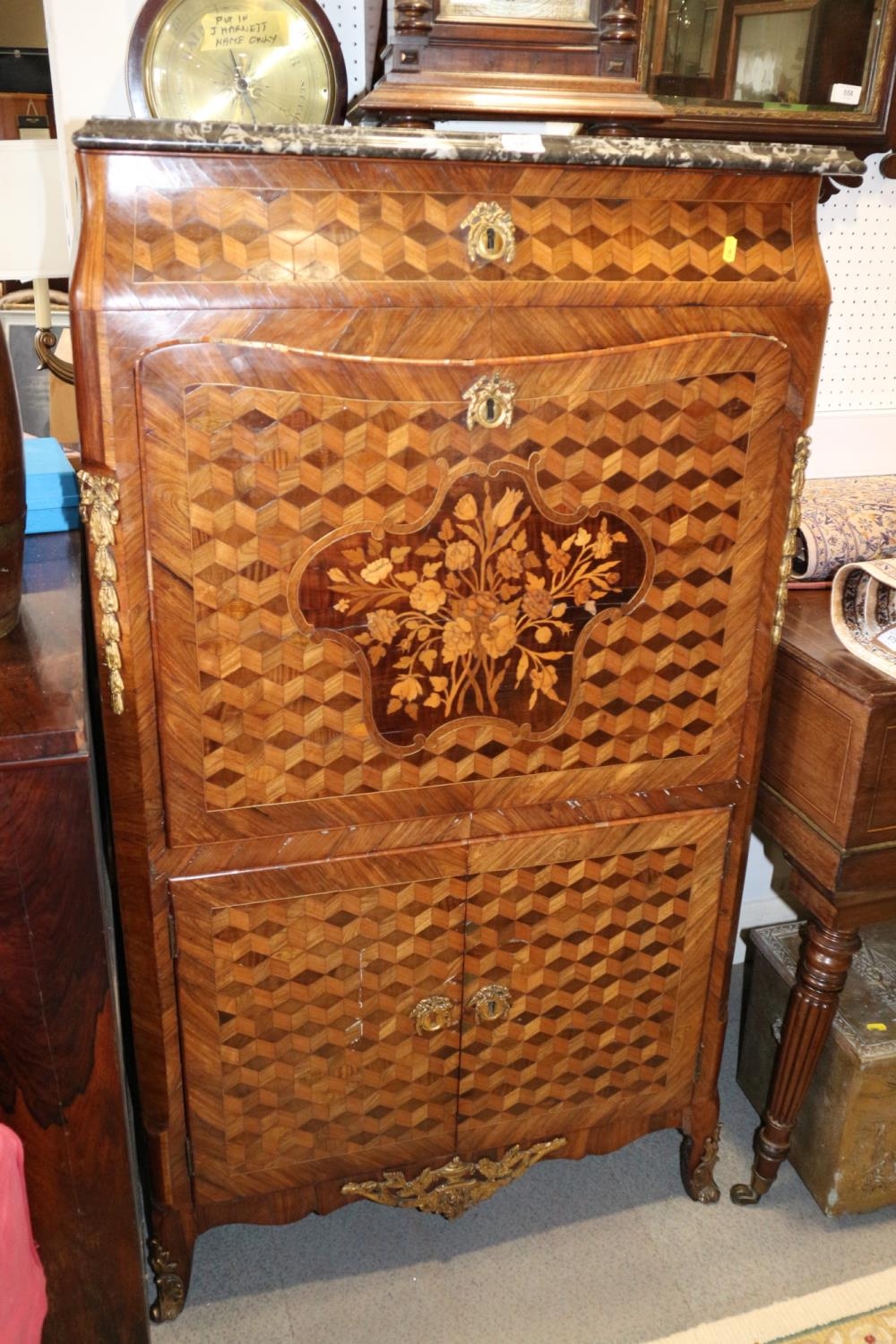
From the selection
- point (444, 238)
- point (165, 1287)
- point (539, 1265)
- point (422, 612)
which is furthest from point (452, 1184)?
point (444, 238)

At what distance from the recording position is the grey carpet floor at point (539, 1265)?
1.80 meters

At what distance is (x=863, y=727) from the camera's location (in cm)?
162

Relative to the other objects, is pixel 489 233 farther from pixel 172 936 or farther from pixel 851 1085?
pixel 851 1085

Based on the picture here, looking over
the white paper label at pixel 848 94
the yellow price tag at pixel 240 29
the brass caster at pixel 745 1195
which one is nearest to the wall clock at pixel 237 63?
the yellow price tag at pixel 240 29

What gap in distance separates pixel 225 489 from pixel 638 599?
0.59 m

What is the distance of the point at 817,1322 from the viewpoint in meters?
1.80

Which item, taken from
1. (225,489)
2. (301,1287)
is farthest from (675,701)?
(301,1287)

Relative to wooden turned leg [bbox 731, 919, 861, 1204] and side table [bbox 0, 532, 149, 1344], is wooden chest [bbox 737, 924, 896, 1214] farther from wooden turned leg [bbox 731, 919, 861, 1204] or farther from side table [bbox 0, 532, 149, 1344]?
side table [bbox 0, 532, 149, 1344]

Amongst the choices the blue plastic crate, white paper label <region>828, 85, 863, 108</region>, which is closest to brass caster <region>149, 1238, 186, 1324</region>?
the blue plastic crate

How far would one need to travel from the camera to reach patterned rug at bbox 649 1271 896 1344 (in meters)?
1.78

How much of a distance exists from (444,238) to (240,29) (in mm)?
504

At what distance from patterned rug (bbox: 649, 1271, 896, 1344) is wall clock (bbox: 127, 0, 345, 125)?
1.96 m

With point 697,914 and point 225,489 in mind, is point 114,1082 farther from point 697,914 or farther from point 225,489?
point 697,914

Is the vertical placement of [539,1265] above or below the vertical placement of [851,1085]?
below
